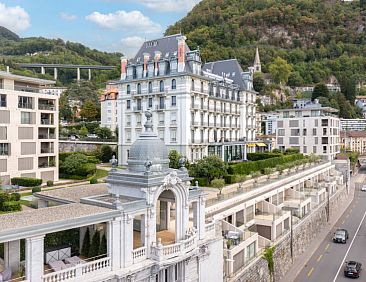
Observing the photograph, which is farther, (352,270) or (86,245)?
(352,270)

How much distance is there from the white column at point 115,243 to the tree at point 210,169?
1068 inches

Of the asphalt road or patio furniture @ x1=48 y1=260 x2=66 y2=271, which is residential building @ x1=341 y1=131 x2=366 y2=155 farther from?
patio furniture @ x1=48 y1=260 x2=66 y2=271

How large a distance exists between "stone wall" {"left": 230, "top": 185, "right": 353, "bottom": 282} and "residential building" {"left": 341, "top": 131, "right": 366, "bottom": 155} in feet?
251

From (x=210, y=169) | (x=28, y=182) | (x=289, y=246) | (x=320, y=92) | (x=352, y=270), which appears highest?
(x=320, y=92)

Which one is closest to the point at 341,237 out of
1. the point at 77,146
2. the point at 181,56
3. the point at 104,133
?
the point at 181,56

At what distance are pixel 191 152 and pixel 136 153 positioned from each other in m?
39.7

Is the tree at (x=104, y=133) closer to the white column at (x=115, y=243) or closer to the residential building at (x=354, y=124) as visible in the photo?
the white column at (x=115, y=243)

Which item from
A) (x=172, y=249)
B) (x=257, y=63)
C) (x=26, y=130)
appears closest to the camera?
(x=172, y=249)

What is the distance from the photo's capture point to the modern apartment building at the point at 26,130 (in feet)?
153

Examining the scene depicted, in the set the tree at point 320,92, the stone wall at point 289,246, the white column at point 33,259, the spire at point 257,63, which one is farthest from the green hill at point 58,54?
the white column at point 33,259

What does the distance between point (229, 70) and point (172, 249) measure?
6387cm

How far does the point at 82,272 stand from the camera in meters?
16.5

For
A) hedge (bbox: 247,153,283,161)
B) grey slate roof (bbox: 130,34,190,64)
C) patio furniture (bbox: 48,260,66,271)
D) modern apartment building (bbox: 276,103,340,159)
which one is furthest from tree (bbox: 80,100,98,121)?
patio furniture (bbox: 48,260,66,271)

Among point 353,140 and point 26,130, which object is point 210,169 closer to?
point 26,130
